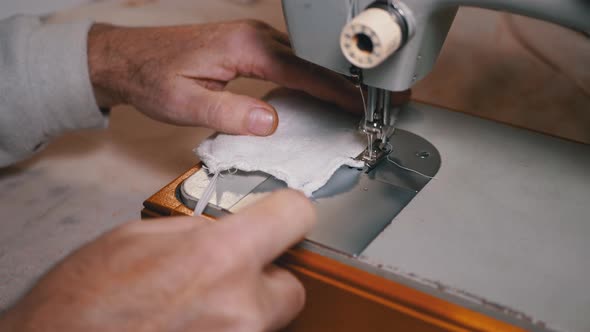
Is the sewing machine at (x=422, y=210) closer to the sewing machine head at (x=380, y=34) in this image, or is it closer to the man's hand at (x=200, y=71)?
the sewing machine head at (x=380, y=34)

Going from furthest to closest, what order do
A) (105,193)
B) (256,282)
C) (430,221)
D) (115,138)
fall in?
(115,138), (105,193), (430,221), (256,282)

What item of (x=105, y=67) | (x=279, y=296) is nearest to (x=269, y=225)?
(x=279, y=296)

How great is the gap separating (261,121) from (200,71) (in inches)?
8.2

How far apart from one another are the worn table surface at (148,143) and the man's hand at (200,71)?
0.59ft

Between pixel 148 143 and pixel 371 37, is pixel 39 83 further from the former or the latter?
pixel 371 37

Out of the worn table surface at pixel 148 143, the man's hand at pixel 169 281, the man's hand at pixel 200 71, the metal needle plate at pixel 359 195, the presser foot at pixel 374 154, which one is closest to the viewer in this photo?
the man's hand at pixel 169 281

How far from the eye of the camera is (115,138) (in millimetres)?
1282

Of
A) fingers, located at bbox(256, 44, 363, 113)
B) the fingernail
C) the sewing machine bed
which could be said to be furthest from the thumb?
the sewing machine bed

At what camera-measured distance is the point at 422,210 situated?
2.38ft

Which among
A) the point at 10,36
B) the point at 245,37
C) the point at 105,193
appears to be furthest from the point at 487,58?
the point at 10,36

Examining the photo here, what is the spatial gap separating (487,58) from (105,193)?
1008mm

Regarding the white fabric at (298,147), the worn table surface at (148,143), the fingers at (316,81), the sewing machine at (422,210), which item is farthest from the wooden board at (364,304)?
the worn table surface at (148,143)

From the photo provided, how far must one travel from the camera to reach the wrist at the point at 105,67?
1062mm

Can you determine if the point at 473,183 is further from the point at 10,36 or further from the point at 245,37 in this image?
the point at 10,36
